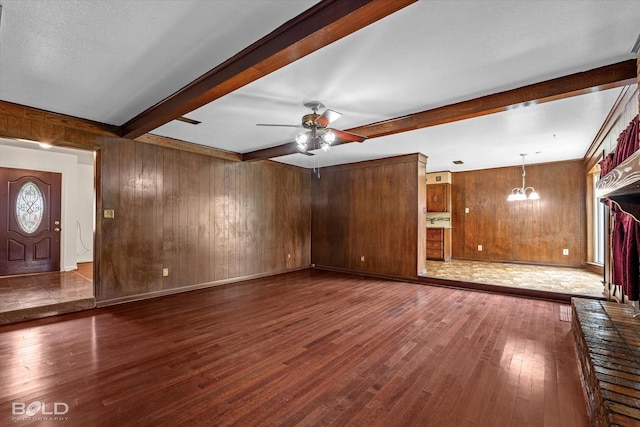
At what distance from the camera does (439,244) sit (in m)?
7.59

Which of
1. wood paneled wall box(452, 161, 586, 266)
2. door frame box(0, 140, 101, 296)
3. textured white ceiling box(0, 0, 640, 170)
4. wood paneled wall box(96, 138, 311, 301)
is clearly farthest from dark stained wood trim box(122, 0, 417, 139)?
wood paneled wall box(452, 161, 586, 266)

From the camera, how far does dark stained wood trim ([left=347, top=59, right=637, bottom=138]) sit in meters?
2.42

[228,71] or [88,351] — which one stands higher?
[228,71]

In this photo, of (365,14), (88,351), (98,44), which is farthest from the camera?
(88,351)

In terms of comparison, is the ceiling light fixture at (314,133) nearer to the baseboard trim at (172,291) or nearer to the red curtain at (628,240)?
the red curtain at (628,240)

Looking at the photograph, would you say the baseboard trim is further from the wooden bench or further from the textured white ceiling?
the wooden bench

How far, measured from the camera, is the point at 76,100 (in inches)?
126

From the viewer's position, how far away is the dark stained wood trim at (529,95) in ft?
7.95

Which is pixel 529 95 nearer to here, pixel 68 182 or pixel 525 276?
pixel 525 276

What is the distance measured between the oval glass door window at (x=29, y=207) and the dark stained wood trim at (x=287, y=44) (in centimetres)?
503

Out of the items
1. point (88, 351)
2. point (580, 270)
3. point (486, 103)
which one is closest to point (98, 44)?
point (88, 351)

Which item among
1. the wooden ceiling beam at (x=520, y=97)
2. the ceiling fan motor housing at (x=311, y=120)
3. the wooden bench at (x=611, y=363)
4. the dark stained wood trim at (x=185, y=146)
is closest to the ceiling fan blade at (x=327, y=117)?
the ceiling fan motor housing at (x=311, y=120)

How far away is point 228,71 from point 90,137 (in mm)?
2899

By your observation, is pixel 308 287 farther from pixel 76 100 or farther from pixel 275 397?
pixel 76 100
